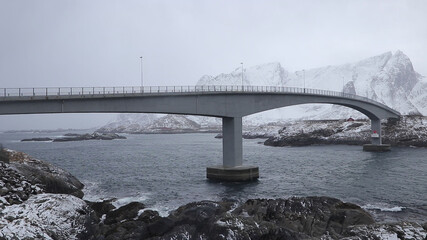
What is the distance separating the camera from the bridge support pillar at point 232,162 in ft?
128

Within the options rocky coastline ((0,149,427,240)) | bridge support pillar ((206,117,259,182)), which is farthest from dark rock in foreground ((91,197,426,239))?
bridge support pillar ((206,117,259,182))

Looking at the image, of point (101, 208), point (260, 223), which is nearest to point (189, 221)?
point (260, 223)

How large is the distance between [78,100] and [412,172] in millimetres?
39051

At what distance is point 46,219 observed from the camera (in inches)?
734

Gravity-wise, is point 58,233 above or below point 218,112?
below

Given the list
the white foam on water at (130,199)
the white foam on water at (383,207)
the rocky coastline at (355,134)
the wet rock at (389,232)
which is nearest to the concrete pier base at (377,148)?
the rocky coastline at (355,134)

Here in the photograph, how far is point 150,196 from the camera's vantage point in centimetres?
3316

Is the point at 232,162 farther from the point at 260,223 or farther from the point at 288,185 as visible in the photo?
the point at 260,223

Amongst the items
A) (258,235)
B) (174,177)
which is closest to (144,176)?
(174,177)

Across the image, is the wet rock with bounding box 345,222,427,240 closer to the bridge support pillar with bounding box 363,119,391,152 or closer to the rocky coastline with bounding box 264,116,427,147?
the bridge support pillar with bounding box 363,119,391,152

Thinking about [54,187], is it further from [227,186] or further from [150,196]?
[227,186]

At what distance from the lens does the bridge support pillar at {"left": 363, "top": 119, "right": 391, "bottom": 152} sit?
75312 millimetres

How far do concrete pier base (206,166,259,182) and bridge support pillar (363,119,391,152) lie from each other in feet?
147

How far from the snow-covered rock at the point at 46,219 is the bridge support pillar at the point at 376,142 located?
6768 cm
